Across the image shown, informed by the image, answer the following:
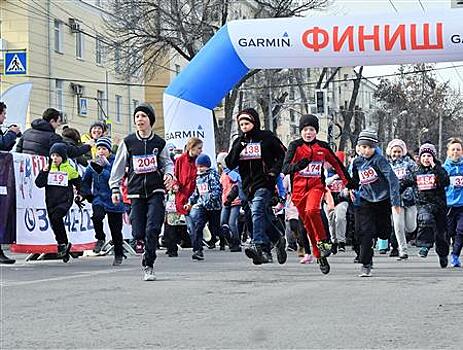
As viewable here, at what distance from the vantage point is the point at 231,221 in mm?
17453

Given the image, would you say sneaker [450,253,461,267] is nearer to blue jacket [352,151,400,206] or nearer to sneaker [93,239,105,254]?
blue jacket [352,151,400,206]

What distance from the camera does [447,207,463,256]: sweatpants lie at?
13.1m

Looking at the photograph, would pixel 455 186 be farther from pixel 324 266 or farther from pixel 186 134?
pixel 186 134

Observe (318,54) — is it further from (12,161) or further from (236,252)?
(12,161)

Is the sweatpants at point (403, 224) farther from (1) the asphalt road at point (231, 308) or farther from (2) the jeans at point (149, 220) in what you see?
(2) the jeans at point (149, 220)

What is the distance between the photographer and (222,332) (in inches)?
275

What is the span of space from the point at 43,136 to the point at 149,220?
3.58m

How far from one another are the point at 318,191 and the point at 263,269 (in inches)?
50.5

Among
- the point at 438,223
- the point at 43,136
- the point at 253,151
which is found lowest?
the point at 438,223

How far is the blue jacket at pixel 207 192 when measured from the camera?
15.9m

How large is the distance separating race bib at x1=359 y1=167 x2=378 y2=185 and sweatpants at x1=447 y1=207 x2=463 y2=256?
167cm

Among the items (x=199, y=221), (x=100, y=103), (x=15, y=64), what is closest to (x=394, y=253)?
(x=199, y=221)

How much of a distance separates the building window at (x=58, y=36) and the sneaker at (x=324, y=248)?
36730 mm

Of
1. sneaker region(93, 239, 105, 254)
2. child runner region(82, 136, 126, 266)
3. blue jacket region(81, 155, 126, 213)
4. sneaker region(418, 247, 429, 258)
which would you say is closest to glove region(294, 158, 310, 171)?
child runner region(82, 136, 126, 266)
